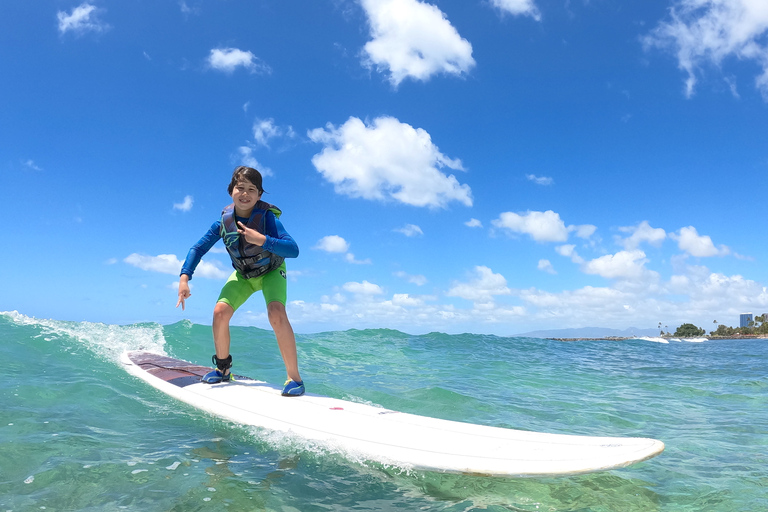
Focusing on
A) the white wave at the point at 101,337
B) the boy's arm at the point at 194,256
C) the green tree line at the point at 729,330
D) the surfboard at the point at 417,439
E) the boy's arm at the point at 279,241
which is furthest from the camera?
the green tree line at the point at 729,330

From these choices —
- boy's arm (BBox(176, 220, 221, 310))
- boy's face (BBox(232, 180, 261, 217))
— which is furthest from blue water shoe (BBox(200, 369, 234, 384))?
boy's face (BBox(232, 180, 261, 217))

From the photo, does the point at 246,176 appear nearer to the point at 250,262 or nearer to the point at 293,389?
the point at 250,262

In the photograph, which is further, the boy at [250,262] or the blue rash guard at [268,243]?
the boy at [250,262]

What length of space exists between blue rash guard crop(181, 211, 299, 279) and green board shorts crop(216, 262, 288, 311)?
39 cm

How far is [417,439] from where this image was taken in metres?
3.08

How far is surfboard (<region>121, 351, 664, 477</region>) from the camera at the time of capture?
2.54m

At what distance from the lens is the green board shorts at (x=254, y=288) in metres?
4.47

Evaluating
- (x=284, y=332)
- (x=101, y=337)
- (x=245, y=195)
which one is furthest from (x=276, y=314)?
A: (x=101, y=337)

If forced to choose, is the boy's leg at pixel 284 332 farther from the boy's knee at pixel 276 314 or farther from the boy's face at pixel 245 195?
the boy's face at pixel 245 195

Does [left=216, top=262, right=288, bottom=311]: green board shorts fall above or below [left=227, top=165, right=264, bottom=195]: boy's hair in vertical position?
below

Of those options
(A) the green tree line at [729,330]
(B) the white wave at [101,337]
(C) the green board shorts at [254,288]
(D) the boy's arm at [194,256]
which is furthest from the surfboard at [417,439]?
(A) the green tree line at [729,330]

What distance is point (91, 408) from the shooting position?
4297mm

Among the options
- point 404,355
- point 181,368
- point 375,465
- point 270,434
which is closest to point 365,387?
point 181,368

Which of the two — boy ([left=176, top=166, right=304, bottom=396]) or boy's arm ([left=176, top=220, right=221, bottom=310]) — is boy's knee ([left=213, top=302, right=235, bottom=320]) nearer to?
boy ([left=176, top=166, right=304, bottom=396])
